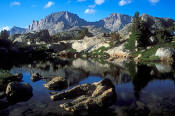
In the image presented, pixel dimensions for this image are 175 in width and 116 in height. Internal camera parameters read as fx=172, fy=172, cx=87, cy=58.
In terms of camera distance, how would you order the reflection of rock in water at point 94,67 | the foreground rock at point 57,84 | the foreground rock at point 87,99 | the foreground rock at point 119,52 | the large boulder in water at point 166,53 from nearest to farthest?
the foreground rock at point 87,99 → the foreground rock at point 57,84 → the reflection of rock in water at point 94,67 → the large boulder in water at point 166,53 → the foreground rock at point 119,52

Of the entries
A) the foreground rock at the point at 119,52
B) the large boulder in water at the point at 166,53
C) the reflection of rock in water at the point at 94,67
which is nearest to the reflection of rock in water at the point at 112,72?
the reflection of rock in water at the point at 94,67

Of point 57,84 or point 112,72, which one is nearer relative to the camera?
point 57,84

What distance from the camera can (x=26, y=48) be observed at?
128250 mm

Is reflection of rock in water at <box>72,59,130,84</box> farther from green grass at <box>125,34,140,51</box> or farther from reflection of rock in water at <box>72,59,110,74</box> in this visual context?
green grass at <box>125,34,140,51</box>

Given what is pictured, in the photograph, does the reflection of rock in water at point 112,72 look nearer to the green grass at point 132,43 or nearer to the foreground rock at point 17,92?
the foreground rock at point 17,92

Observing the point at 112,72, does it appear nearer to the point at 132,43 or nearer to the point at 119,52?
the point at 119,52

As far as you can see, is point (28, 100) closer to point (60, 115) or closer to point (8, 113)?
point (8, 113)

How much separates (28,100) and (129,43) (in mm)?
86252

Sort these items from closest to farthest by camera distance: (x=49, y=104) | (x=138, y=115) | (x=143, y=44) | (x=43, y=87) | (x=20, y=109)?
1. (x=138, y=115)
2. (x=20, y=109)
3. (x=49, y=104)
4. (x=43, y=87)
5. (x=143, y=44)

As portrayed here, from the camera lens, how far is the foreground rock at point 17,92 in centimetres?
2468

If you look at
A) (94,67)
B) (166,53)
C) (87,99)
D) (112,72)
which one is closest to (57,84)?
(87,99)

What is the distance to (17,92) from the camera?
25.1 m

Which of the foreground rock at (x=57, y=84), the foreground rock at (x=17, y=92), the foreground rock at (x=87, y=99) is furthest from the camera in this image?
the foreground rock at (x=57, y=84)

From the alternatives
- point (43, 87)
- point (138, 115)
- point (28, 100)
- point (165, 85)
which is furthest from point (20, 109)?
point (165, 85)
